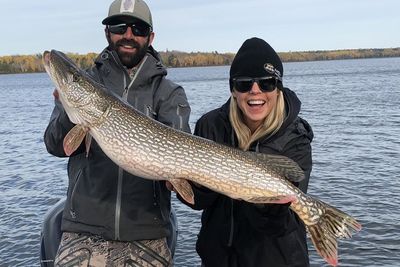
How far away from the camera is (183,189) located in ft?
10.6

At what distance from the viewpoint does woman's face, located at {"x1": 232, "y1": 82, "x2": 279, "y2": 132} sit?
3346mm

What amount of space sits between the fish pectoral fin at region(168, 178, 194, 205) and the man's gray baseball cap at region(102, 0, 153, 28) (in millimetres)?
1216

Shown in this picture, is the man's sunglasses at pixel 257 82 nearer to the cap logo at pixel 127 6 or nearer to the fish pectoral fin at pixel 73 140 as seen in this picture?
the cap logo at pixel 127 6

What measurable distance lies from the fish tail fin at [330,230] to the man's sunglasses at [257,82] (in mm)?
901

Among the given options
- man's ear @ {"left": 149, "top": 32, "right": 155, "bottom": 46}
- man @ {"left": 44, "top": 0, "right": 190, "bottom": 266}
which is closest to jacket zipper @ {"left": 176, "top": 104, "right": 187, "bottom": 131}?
man @ {"left": 44, "top": 0, "right": 190, "bottom": 266}

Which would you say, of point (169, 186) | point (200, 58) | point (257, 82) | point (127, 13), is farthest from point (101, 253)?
point (200, 58)

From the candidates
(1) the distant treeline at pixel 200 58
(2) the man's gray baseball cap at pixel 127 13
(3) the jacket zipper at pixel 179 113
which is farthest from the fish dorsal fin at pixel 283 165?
(1) the distant treeline at pixel 200 58

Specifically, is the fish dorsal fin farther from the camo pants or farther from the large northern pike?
the camo pants

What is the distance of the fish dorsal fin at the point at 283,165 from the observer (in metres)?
3.21

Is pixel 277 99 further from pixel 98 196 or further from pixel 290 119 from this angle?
pixel 98 196

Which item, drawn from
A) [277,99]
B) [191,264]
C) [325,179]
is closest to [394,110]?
[325,179]

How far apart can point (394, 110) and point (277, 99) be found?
1683 cm

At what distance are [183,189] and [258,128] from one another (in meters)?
0.71

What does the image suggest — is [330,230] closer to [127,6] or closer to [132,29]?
[132,29]
